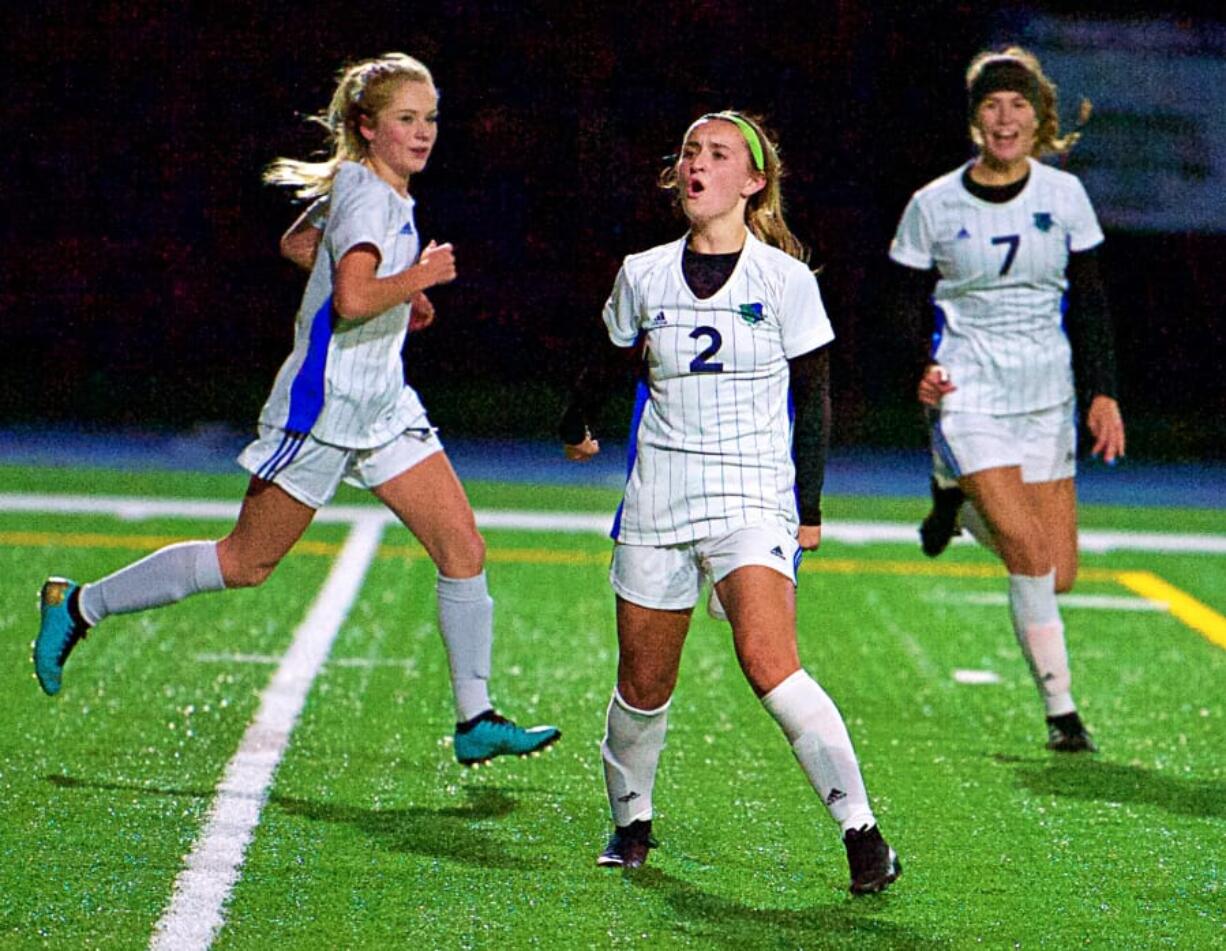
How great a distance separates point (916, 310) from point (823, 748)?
2.32 metres

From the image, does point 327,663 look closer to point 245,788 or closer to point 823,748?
point 245,788

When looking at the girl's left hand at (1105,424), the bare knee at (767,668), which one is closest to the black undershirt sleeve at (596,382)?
the bare knee at (767,668)

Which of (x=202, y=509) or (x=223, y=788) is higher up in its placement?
(x=223, y=788)

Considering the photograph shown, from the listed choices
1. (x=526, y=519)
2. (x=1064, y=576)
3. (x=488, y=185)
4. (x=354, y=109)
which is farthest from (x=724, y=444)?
(x=488, y=185)

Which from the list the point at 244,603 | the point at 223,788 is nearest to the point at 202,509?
the point at 244,603

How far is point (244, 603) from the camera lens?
7.98 m

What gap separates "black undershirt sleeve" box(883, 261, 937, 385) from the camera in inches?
236

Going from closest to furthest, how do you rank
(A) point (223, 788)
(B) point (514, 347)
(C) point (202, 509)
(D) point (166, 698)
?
(A) point (223, 788) → (D) point (166, 698) → (C) point (202, 509) → (B) point (514, 347)

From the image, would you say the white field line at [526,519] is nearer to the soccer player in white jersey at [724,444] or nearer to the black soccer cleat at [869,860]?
the soccer player in white jersey at [724,444]

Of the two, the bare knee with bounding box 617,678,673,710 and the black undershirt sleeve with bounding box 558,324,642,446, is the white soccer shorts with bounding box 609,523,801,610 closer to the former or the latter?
the bare knee with bounding box 617,678,673,710

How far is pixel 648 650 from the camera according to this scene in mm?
4195

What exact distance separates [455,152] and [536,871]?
1152cm

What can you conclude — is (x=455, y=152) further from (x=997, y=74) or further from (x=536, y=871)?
(x=536, y=871)

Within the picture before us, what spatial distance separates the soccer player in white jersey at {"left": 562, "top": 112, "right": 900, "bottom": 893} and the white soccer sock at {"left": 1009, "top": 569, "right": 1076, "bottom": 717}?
1858mm
